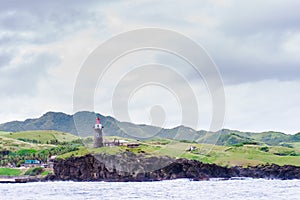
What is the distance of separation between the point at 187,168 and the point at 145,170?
404 inches

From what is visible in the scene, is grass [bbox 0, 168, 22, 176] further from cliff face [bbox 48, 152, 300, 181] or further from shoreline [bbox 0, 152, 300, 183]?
cliff face [bbox 48, 152, 300, 181]

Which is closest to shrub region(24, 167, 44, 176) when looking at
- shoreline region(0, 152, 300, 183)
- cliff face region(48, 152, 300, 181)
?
shoreline region(0, 152, 300, 183)

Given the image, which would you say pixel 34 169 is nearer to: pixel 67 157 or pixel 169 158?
pixel 67 157

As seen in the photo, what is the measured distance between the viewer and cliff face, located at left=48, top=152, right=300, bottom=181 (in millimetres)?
143125

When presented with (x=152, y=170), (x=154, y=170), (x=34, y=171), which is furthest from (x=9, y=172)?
(x=154, y=170)

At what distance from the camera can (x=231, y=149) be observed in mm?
183000

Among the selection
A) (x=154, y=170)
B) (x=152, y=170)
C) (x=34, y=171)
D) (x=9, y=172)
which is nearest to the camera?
(x=154, y=170)

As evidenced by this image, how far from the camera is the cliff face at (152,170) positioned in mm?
143125

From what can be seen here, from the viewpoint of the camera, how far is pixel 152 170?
146 metres

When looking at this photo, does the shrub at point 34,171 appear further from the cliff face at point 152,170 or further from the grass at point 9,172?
the cliff face at point 152,170

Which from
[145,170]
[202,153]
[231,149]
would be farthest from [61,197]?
[231,149]

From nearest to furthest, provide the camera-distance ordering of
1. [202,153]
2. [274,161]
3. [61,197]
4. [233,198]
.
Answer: [233,198]
[61,197]
[274,161]
[202,153]

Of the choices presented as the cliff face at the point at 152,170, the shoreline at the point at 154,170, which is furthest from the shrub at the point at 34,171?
the cliff face at the point at 152,170

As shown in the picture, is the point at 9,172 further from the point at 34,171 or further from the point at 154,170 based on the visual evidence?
the point at 154,170
